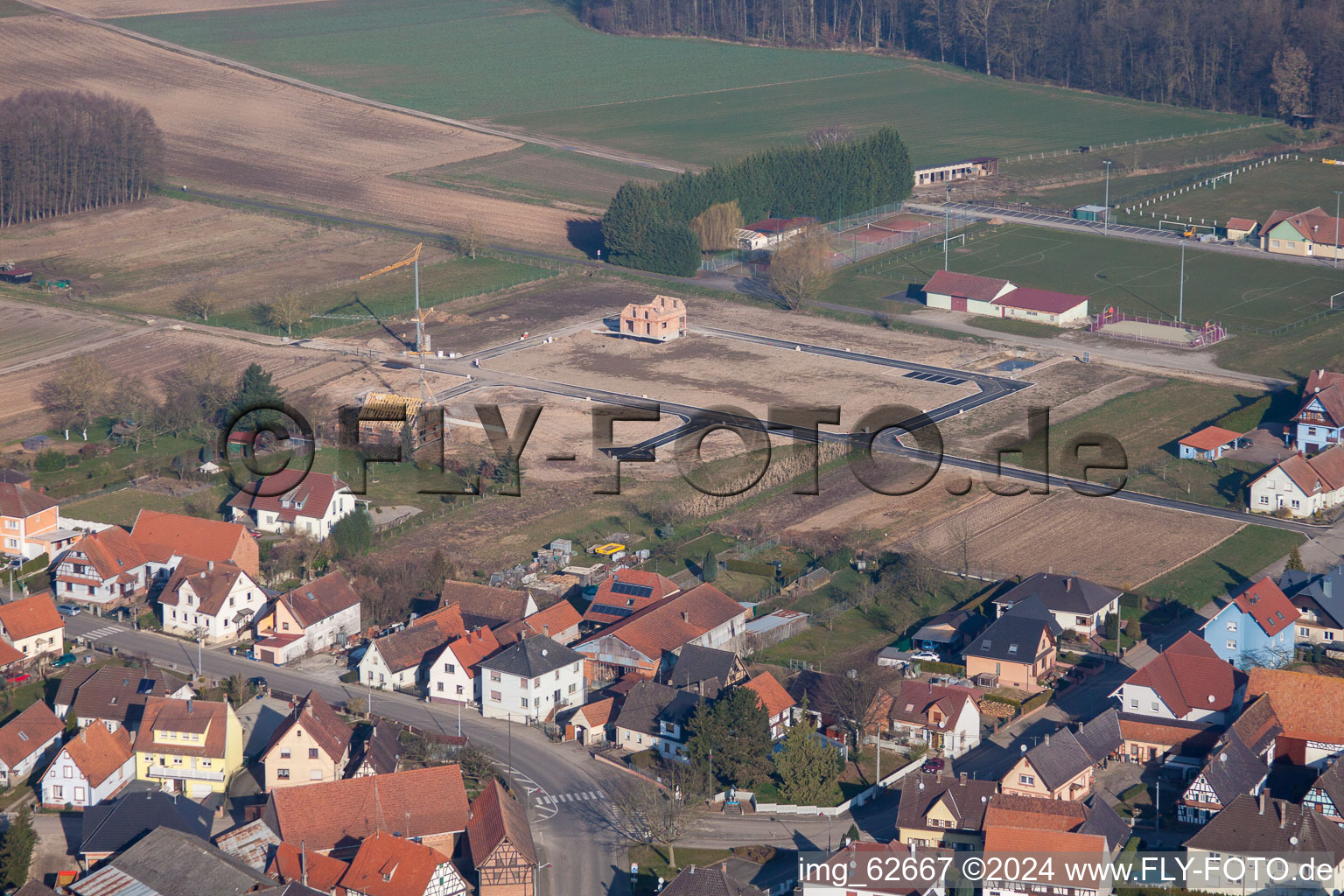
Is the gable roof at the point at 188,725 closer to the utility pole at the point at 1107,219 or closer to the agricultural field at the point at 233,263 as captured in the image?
the agricultural field at the point at 233,263

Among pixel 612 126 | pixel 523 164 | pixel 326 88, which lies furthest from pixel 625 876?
pixel 326 88

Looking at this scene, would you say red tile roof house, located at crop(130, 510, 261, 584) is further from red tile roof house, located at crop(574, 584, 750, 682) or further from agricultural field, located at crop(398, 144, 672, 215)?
agricultural field, located at crop(398, 144, 672, 215)

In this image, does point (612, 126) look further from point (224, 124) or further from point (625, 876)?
point (625, 876)

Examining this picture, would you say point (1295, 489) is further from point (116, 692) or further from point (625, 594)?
point (116, 692)

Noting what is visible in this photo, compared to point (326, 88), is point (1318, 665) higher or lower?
lower

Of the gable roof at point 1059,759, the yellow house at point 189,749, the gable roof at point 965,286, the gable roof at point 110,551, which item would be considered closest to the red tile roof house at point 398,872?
the yellow house at point 189,749

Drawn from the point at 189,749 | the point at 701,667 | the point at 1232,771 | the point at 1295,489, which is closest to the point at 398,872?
the point at 189,749

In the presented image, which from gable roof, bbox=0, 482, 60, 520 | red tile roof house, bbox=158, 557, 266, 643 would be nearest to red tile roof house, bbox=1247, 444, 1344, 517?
red tile roof house, bbox=158, 557, 266, 643
